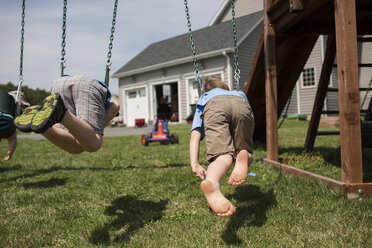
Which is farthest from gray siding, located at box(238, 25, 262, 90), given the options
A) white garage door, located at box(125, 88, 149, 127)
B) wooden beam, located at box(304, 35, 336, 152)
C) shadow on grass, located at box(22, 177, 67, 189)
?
shadow on grass, located at box(22, 177, 67, 189)

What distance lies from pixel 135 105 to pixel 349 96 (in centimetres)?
1959

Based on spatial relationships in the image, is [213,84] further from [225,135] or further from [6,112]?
[6,112]

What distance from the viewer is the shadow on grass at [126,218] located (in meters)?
2.41

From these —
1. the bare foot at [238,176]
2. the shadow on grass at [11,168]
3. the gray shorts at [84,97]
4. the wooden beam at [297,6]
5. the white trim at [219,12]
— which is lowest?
the shadow on grass at [11,168]

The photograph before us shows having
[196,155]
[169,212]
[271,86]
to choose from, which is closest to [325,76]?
[271,86]

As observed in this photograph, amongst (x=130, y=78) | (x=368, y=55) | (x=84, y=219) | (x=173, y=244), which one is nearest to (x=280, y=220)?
(x=173, y=244)

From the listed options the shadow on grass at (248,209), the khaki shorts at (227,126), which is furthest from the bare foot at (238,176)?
the shadow on grass at (248,209)

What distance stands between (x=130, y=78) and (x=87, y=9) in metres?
18.5

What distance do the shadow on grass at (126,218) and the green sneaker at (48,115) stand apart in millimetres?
936

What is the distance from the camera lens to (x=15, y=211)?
10.1 ft

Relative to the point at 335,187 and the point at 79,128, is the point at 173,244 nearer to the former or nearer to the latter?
the point at 79,128

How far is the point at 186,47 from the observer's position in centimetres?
2006

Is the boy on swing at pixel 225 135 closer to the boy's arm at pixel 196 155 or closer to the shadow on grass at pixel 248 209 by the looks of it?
the boy's arm at pixel 196 155

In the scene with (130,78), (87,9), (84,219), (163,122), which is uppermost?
(130,78)
